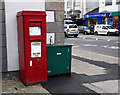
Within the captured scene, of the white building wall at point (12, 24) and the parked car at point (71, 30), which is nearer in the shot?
the white building wall at point (12, 24)

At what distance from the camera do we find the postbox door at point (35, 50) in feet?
17.5

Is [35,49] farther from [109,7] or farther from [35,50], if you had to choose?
[109,7]

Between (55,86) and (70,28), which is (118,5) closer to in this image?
(70,28)

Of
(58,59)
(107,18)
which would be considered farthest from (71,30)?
(58,59)

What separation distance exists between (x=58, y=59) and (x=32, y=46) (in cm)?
117

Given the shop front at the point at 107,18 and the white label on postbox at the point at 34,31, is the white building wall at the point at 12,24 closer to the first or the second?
the white label on postbox at the point at 34,31

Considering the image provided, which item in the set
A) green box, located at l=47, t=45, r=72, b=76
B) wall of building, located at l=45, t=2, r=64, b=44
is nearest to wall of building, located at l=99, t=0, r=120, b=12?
wall of building, located at l=45, t=2, r=64, b=44

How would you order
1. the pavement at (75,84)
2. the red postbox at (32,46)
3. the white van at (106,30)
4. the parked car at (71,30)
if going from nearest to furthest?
the pavement at (75,84)
the red postbox at (32,46)
the parked car at (71,30)
the white van at (106,30)

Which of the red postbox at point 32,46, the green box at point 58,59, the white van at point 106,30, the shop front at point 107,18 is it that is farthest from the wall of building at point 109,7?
the red postbox at point 32,46

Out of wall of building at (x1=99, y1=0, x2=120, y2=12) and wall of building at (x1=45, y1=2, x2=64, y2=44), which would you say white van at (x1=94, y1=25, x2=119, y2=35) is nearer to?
→ wall of building at (x1=99, y1=0, x2=120, y2=12)

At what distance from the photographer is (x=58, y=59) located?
6250 millimetres

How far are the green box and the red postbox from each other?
59 centimetres

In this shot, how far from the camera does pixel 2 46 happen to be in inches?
263

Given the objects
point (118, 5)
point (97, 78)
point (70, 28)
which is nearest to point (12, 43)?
point (97, 78)
